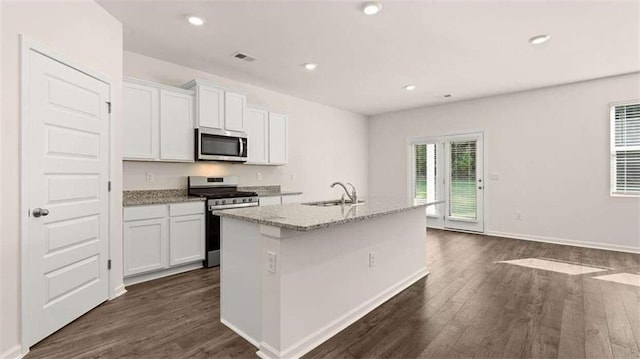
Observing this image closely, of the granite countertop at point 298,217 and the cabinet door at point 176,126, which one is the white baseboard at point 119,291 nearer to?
the cabinet door at point 176,126

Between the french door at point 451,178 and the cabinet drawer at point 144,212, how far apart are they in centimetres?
477

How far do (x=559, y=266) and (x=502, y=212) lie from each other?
1919 millimetres

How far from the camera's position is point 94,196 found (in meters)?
2.58

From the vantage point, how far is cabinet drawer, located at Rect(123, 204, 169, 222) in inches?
121

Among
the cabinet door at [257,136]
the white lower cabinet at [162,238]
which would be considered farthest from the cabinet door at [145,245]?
the cabinet door at [257,136]

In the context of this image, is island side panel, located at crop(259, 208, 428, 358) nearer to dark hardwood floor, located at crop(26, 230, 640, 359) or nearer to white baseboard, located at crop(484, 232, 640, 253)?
dark hardwood floor, located at crop(26, 230, 640, 359)

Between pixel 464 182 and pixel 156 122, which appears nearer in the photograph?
pixel 156 122

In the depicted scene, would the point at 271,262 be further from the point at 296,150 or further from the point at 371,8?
the point at 296,150

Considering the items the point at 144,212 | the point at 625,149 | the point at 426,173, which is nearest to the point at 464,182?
the point at 426,173

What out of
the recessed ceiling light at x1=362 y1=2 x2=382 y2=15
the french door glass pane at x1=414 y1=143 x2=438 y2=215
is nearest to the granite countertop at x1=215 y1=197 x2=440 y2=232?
the recessed ceiling light at x1=362 y1=2 x2=382 y2=15

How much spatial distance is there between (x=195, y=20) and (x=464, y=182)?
541cm

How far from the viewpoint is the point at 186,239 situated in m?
3.51

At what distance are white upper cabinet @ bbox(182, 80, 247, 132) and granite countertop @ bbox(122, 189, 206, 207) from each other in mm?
951

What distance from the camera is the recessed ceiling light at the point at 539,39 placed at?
10.4ft
